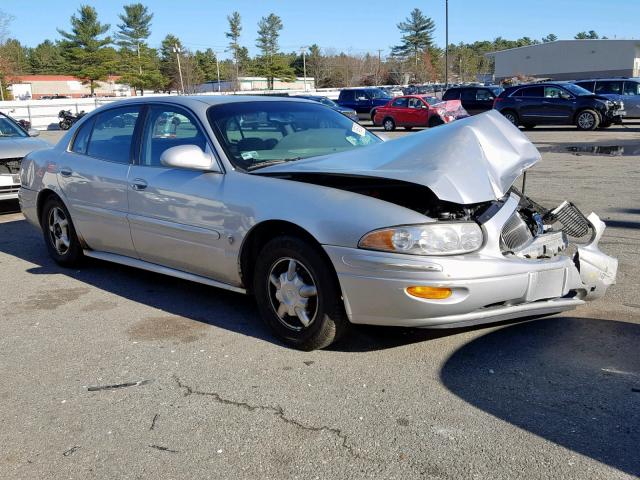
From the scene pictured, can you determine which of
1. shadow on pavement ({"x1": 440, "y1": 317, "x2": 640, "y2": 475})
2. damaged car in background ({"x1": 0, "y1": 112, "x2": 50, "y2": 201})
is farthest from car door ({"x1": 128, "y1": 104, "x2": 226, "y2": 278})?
damaged car in background ({"x1": 0, "y1": 112, "x2": 50, "y2": 201})

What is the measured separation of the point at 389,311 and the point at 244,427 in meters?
1.01

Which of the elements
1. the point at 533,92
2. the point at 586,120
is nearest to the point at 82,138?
the point at 586,120

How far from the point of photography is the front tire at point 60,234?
19.2 ft

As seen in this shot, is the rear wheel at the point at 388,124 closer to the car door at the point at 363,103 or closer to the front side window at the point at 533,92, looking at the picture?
the car door at the point at 363,103

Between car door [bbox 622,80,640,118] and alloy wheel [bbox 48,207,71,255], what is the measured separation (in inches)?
901

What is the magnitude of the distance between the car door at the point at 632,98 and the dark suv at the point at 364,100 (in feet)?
35.6

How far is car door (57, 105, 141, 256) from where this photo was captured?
5.11m

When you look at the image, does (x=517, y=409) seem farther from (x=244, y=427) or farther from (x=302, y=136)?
(x=302, y=136)

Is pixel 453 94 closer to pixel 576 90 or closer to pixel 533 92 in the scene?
pixel 533 92

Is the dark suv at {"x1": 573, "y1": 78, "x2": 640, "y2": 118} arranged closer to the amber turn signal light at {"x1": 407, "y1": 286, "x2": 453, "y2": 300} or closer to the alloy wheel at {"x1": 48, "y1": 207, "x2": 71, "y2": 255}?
the alloy wheel at {"x1": 48, "y1": 207, "x2": 71, "y2": 255}

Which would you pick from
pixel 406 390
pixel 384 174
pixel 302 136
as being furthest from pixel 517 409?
pixel 302 136

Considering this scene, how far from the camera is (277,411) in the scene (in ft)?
10.6

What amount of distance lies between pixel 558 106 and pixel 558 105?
35 mm

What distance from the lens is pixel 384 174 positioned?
12.0 feet
